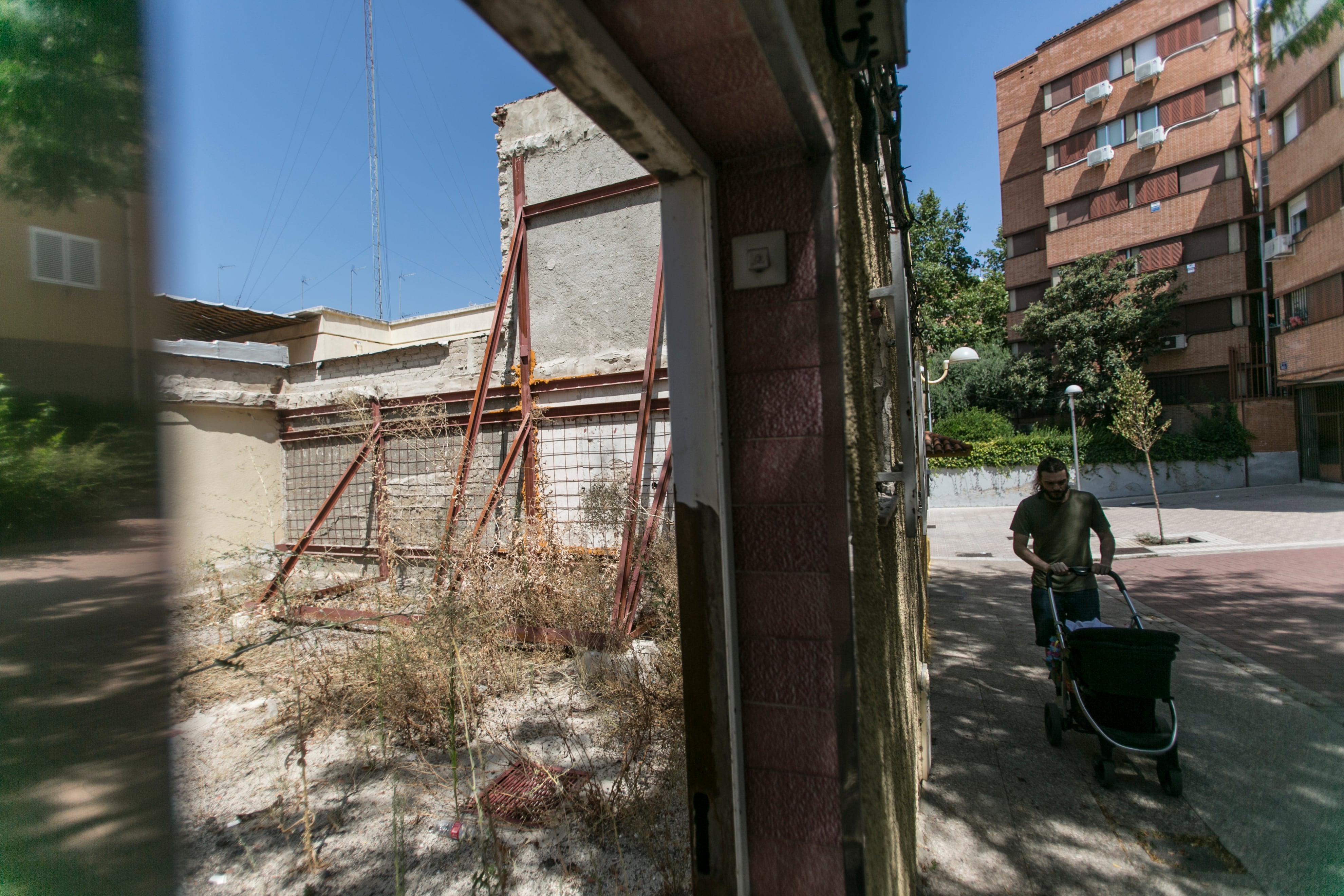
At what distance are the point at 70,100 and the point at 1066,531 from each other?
493cm

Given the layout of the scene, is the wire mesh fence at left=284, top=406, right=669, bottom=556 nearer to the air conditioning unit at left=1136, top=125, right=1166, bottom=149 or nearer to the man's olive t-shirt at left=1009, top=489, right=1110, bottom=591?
the man's olive t-shirt at left=1009, top=489, right=1110, bottom=591

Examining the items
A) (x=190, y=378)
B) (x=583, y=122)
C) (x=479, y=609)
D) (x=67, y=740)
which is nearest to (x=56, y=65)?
(x=67, y=740)

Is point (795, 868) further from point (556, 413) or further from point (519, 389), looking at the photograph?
point (519, 389)

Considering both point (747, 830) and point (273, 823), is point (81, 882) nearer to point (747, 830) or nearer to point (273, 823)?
point (747, 830)

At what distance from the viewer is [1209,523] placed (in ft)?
45.5

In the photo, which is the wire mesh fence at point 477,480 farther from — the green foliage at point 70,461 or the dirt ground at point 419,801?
the green foliage at point 70,461

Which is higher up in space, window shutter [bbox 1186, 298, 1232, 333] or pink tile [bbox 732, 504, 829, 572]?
window shutter [bbox 1186, 298, 1232, 333]

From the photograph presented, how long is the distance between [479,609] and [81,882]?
172 inches

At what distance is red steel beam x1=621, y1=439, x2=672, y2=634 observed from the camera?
5191mm

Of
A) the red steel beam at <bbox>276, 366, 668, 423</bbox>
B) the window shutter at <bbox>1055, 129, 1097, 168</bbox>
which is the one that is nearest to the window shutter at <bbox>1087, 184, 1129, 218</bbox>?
the window shutter at <bbox>1055, 129, 1097, 168</bbox>

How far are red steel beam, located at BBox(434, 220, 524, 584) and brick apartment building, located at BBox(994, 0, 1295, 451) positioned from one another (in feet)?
84.8

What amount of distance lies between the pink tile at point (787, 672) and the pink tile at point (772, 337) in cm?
58

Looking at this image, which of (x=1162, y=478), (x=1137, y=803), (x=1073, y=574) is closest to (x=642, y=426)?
(x=1073, y=574)

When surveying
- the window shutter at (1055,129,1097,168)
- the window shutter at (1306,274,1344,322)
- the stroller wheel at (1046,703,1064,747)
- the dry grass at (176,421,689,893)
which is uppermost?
the window shutter at (1055,129,1097,168)
